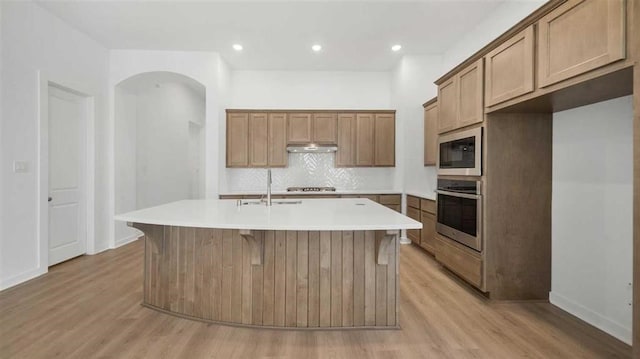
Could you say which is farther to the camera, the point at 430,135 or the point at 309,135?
the point at 309,135

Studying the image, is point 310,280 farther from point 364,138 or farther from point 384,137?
point 384,137

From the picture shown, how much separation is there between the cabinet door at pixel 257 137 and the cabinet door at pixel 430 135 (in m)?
2.68

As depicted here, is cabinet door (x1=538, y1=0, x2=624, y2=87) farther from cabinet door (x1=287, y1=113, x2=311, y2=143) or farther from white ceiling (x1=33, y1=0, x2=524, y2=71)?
cabinet door (x1=287, y1=113, x2=311, y2=143)

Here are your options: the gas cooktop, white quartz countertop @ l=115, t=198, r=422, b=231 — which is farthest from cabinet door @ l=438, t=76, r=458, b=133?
the gas cooktop

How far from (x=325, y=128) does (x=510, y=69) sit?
3.26 m

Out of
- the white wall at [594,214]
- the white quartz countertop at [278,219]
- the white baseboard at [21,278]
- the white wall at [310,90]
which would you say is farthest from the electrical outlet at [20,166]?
the white wall at [594,214]

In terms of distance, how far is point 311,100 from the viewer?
5664mm

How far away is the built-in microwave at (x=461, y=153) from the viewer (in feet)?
9.10

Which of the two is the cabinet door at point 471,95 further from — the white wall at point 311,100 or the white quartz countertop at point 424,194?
the white wall at point 311,100

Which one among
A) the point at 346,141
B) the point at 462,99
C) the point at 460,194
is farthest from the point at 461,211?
the point at 346,141

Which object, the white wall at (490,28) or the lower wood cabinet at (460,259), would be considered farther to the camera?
the white wall at (490,28)

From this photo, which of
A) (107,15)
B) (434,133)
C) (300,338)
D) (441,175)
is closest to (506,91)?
(441,175)

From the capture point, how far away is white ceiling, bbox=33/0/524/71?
3.42m

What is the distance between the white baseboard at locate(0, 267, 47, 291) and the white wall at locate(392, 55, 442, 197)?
492 cm
